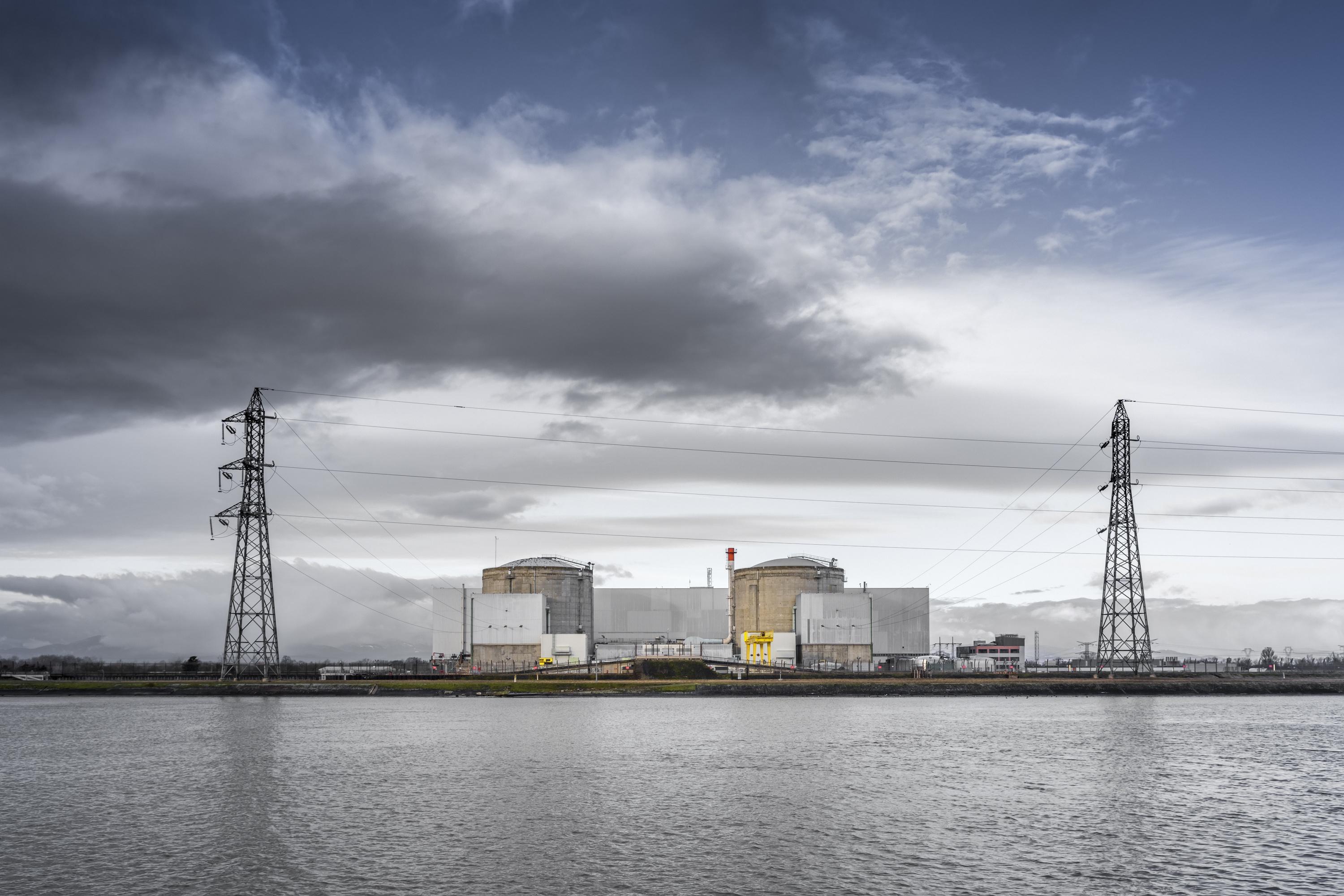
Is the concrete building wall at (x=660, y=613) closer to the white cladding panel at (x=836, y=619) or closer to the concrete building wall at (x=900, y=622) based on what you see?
the white cladding panel at (x=836, y=619)

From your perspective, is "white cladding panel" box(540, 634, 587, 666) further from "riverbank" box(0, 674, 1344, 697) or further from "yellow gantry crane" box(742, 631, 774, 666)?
"yellow gantry crane" box(742, 631, 774, 666)

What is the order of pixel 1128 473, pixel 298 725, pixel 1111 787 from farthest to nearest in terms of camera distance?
pixel 1128 473 < pixel 298 725 < pixel 1111 787

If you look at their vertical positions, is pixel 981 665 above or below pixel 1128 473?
below

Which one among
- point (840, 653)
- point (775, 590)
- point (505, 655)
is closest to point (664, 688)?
point (505, 655)

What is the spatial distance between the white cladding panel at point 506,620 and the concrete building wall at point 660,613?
20.2m

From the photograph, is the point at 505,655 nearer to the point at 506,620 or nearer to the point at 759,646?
the point at 506,620

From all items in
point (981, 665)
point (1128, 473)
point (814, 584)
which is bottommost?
point (981, 665)

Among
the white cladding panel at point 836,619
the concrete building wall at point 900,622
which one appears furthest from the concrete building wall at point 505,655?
the concrete building wall at point 900,622

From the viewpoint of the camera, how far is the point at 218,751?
51.8m

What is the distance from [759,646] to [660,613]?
20.7 metres

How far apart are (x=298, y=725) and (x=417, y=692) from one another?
36.0 metres

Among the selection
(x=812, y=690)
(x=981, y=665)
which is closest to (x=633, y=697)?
(x=812, y=690)

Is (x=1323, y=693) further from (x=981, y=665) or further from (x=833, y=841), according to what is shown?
(x=833, y=841)

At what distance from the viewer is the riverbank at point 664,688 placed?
9938 cm
